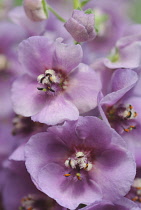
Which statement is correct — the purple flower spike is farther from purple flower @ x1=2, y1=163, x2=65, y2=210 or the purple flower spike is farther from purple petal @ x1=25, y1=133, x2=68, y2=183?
purple flower @ x1=2, y1=163, x2=65, y2=210

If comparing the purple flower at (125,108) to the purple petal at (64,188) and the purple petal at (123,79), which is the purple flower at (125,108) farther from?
the purple petal at (64,188)

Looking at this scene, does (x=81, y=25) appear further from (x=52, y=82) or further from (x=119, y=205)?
(x=119, y=205)

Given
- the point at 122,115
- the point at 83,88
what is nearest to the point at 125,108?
the point at 122,115

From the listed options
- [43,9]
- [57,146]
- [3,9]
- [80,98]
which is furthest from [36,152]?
[3,9]

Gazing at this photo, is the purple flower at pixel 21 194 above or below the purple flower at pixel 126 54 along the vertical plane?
below

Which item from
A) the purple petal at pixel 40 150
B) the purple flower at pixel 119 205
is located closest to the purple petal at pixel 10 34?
the purple petal at pixel 40 150

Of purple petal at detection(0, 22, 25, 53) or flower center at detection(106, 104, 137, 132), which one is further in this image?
purple petal at detection(0, 22, 25, 53)

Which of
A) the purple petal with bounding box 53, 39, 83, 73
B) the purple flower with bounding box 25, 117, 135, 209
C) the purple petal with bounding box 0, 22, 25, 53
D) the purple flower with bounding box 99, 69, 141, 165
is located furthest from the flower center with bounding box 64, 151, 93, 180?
the purple petal with bounding box 0, 22, 25, 53

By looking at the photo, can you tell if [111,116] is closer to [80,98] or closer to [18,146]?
[80,98]
